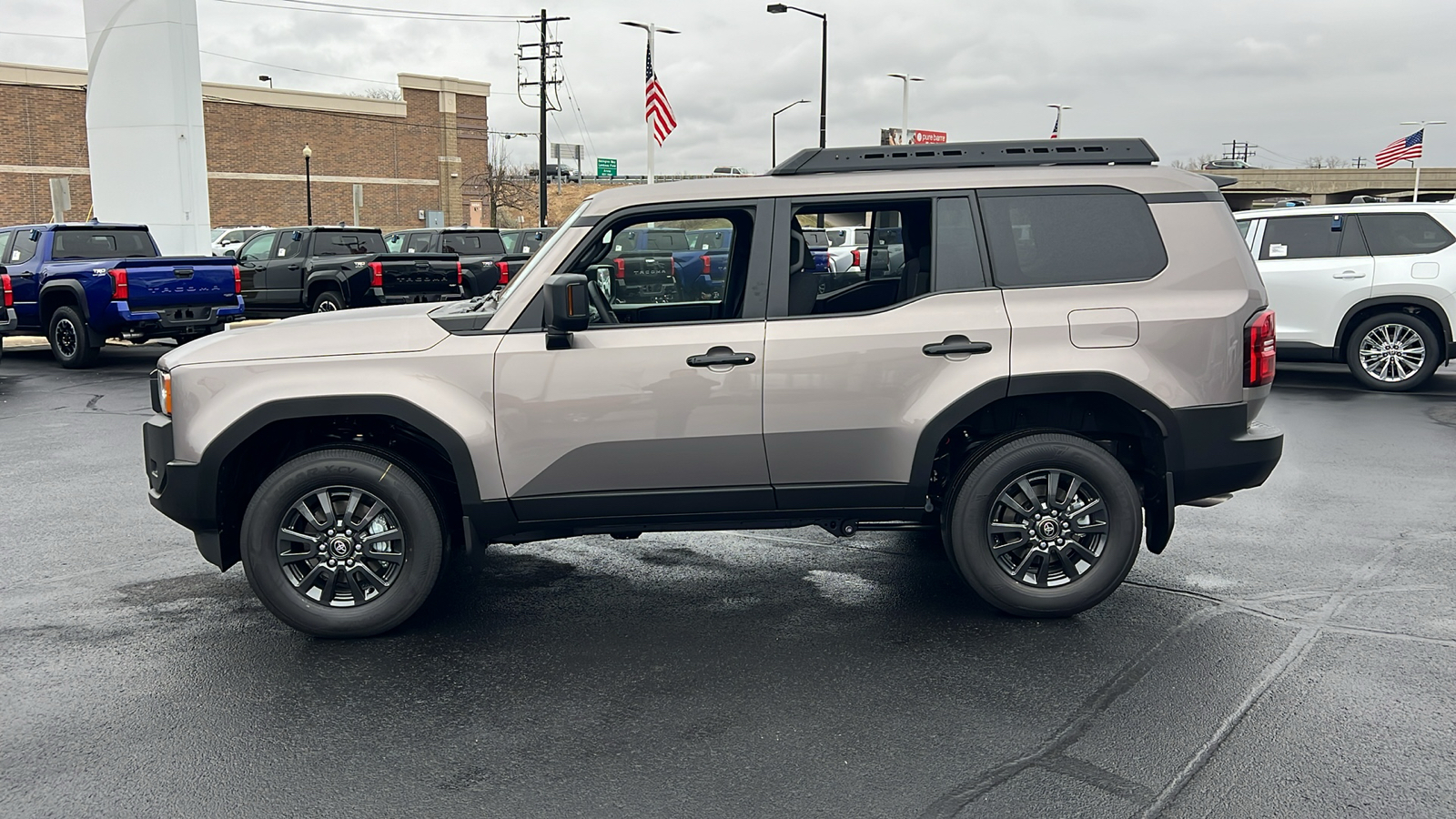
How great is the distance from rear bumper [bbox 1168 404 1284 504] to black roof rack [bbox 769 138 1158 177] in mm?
1173

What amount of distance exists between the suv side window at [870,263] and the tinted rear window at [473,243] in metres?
16.7

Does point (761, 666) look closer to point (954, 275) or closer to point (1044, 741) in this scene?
point (1044, 741)

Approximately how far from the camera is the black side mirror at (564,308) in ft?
14.7

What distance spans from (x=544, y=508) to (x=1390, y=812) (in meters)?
3.21

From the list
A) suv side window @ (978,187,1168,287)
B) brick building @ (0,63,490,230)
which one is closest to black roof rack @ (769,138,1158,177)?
suv side window @ (978,187,1168,287)

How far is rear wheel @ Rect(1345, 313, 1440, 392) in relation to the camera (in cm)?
1180

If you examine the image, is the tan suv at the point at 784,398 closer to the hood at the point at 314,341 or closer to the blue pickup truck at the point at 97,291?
the hood at the point at 314,341

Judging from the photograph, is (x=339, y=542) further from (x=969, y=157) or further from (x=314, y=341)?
(x=969, y=157)

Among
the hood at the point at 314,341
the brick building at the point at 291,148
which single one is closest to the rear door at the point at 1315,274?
the hood at the point at 314,341

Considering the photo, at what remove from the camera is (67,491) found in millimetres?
7703

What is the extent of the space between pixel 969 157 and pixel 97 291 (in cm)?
1320

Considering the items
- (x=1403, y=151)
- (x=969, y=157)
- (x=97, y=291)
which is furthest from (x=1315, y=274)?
(x=1403, y=151)

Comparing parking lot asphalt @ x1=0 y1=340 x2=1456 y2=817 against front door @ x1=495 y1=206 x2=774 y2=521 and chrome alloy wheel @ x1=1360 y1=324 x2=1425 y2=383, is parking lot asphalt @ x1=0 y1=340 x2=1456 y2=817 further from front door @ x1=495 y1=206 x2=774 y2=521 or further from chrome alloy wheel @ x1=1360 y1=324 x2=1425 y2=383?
chrome alloy wheel @ x1=1360 y1=324 x2=1425 y2=383

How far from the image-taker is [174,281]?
1452cm
